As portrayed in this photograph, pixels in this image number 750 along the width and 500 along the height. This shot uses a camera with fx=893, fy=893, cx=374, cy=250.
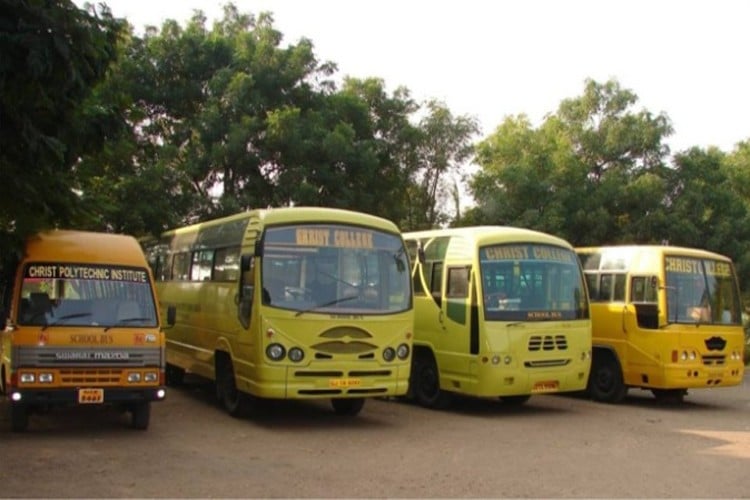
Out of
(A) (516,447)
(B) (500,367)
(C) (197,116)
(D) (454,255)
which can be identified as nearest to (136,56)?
(C) (197,116)

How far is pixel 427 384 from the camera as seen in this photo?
573 inches

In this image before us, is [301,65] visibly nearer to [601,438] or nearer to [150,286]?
[150,286]

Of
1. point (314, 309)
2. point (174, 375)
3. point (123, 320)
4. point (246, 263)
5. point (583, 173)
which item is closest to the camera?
point (123, 320)

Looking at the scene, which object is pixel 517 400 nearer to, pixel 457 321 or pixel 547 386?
pixel 547 386

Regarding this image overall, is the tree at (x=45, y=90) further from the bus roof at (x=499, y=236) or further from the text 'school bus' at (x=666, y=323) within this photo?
the text 'school bus' at (x=666, y=323)

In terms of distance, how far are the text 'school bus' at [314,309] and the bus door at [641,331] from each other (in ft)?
14.9

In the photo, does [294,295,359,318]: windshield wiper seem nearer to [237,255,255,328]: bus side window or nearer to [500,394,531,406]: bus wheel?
[237,255,255,328]: bus side window

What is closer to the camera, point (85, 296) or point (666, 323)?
point (85, 296)

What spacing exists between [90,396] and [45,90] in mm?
4039

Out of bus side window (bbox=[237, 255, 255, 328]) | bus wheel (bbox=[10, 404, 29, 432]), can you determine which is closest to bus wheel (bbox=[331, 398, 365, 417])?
bus side window (bbox=[237, 255, 255, 328])

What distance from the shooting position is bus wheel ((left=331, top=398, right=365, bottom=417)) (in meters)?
13.0

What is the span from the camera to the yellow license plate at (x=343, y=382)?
11586mm

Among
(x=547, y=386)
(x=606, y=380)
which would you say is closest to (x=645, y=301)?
(x=606, y=380)

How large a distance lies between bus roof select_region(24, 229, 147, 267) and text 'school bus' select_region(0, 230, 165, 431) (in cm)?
1
